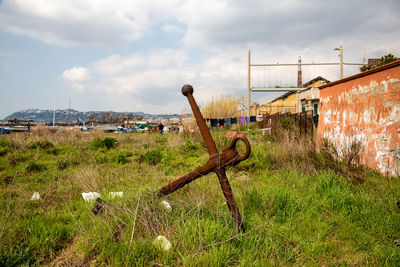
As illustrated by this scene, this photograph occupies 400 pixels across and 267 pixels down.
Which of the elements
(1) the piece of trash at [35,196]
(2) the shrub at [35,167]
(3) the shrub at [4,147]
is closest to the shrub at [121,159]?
(2) the shrub at [35,167]

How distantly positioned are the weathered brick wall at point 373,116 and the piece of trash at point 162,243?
12.7ft

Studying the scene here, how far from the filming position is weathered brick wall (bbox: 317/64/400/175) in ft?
14.8

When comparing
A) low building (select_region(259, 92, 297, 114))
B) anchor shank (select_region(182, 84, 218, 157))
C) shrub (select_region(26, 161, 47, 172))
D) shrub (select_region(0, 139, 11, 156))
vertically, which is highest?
low building (select_region(259, 92, 297, 114))

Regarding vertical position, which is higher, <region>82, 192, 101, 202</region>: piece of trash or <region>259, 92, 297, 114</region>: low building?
<region>259, 92, 297, 114</region>: low building

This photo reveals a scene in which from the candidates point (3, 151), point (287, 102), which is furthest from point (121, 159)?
point (287, 102)

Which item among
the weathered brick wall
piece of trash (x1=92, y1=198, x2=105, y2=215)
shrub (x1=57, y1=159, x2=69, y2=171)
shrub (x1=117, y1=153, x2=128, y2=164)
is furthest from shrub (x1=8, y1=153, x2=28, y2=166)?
the weathered brick wall

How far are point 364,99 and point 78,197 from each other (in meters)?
A: 6.41

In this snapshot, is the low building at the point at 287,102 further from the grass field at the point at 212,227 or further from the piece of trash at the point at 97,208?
the piece of trash at the point at 97,208

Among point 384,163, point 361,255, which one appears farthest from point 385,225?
point 384,163

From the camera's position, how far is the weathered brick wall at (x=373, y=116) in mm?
4508

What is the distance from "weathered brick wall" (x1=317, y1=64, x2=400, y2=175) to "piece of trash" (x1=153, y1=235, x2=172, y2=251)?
3.88 metres

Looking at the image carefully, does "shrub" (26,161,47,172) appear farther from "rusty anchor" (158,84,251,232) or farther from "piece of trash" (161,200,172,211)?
"rusty anchor" (158,84,251,232)

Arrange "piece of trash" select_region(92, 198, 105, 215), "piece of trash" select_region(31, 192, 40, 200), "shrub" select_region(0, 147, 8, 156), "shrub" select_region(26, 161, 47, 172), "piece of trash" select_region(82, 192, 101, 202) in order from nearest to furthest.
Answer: "piece of trash" select_region(92, 198, 105, 215) < "piece of trash" select_region(82, 192, 101, 202) < "piece of trash" select_region(31, 192, 40, 200) < "shrub" select_region(26, 161, 47, 172) < "shrub" select_region(0, 147, 8, 156)

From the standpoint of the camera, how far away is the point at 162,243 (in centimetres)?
188
